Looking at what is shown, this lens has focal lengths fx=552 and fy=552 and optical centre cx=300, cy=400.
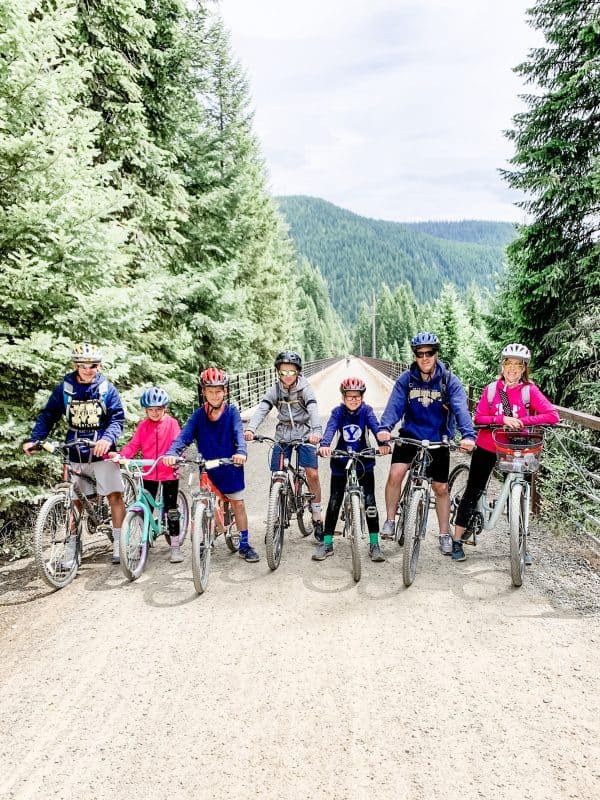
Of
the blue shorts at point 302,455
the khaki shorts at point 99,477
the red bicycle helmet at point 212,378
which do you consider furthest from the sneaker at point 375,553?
the khaki shorts at point 99,477

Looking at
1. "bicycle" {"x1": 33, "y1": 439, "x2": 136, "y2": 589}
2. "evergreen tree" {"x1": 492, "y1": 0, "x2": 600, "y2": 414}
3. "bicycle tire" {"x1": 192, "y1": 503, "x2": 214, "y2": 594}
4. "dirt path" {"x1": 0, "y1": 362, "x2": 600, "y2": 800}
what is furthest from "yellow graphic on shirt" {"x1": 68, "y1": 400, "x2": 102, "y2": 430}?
"evergreen tree" {"x1": 492, "y1": 0, "x2": 600, "y2": 414}

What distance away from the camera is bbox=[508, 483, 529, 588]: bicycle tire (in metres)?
5.13

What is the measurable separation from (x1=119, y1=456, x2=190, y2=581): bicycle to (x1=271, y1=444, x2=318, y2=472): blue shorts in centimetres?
123

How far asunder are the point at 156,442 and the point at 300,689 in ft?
11.2

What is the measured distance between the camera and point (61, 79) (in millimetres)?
7047

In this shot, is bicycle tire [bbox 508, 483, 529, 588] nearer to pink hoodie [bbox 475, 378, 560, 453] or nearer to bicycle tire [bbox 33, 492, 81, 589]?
pink hoodie [bbox 475, 378, 560, 453]

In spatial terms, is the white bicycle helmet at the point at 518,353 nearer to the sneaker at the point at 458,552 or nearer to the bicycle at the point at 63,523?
the sneaker at the point at 458,552

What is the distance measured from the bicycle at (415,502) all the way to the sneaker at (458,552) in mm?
669

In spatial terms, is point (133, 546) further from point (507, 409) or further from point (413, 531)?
point (507, 409)

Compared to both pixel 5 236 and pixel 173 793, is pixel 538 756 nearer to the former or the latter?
pixel 173 793

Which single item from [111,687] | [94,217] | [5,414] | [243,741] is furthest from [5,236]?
[243,741]

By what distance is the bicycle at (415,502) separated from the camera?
5297 millimetres

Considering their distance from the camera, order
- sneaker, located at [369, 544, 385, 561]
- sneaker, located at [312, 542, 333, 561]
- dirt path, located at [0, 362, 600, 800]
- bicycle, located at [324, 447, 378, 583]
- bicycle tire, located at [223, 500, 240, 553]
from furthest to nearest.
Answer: bicycle tire, located at [223, 500, 240, 553], sneaker, located at [312, 542, 333, 561], sneaker, located at [369, 544, 385, 561], bicycle, located at [324, 447, 378, 583], dirt path, located at [0, 362, 600, 800]

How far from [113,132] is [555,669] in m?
11.2
